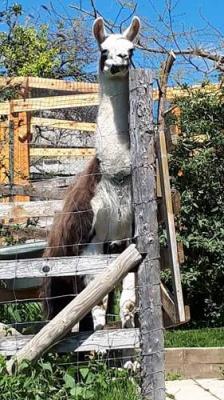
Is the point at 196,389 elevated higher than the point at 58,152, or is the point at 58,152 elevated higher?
the point at 58,152

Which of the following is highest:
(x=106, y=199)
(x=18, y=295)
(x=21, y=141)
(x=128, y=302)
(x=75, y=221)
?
(x=21, y=141)

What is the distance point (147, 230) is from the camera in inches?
184

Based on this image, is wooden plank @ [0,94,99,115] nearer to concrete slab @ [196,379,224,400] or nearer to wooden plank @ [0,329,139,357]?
concrete slab @ [196,379,224,400]

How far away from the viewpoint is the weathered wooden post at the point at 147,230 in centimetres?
462

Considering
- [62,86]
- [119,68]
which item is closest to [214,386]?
[119,68]

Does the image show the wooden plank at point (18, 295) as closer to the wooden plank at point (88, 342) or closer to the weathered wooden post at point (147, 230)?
the wooden plank at point (88, 342)

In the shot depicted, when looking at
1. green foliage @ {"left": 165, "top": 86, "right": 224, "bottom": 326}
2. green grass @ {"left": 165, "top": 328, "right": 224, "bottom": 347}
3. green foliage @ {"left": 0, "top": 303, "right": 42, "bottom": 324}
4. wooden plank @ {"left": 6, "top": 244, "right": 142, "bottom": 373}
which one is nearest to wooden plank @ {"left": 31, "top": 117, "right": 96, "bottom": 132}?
green foliage @ {"left": 165, "top": 86, "right": 224, "bottom": 326}

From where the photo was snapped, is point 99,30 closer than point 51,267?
No

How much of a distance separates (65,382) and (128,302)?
48.1 inches

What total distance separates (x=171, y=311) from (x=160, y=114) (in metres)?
4.20

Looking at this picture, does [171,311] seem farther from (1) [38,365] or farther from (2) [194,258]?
(2) [194,258]

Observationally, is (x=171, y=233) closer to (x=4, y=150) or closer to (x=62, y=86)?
(x=4, y=150)

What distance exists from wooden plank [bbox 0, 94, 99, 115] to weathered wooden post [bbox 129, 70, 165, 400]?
15.5ft

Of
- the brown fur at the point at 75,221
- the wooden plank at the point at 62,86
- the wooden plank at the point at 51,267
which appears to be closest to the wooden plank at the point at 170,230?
the wooden plank at the point at 51,267
